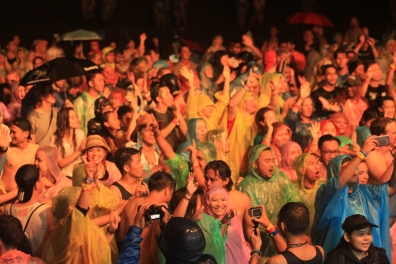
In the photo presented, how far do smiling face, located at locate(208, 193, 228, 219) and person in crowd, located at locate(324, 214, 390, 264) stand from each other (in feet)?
3.33

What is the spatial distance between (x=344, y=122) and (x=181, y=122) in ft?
5.78

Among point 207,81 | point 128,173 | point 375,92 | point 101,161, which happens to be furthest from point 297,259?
point 207,81

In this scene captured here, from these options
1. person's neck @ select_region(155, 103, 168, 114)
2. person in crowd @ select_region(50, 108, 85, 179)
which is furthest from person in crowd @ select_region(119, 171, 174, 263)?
person's neck @ select_region(155, 103, 168, 114)

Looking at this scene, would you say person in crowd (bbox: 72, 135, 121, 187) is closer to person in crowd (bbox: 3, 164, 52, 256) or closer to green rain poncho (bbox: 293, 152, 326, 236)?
person in crowd (bbox: 3, 164, 52, 256)

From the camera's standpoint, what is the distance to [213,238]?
809cm

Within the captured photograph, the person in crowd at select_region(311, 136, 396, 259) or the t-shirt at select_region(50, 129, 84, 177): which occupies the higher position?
the person in crowd at select_region(311, 136, 396, 259)

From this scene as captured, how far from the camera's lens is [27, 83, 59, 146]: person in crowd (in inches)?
466

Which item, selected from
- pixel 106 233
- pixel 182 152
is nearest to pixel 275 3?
pixel 182 152

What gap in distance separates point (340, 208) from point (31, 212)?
2.36 metres

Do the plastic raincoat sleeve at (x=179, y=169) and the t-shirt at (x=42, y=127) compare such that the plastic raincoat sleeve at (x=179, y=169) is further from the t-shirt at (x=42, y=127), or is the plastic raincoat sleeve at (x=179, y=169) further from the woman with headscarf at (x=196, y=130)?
the t-shirt at (x=42, y=127)

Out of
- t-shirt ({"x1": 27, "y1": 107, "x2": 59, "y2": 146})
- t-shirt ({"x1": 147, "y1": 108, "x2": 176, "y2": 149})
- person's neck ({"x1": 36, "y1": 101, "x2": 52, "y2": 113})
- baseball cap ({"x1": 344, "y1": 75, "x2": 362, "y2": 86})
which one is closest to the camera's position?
t-shirt ({"x1": 27, "y1": 107, "x2": 59, "y2": 146})

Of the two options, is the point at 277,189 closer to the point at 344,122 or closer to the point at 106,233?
the point at 106,233

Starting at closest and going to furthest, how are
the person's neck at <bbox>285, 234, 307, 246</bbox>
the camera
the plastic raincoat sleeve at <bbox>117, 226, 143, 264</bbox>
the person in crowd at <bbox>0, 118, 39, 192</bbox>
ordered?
the plastic raincoat sleeve at <bbox>117, 226, 143, 264</bbox> → the camera → the person's neck at <bbox>285, 234, 307, 246</bbox> → the person in crowd at <bbox>0, 118, 39, 192</bbox>

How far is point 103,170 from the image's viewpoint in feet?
32.5
